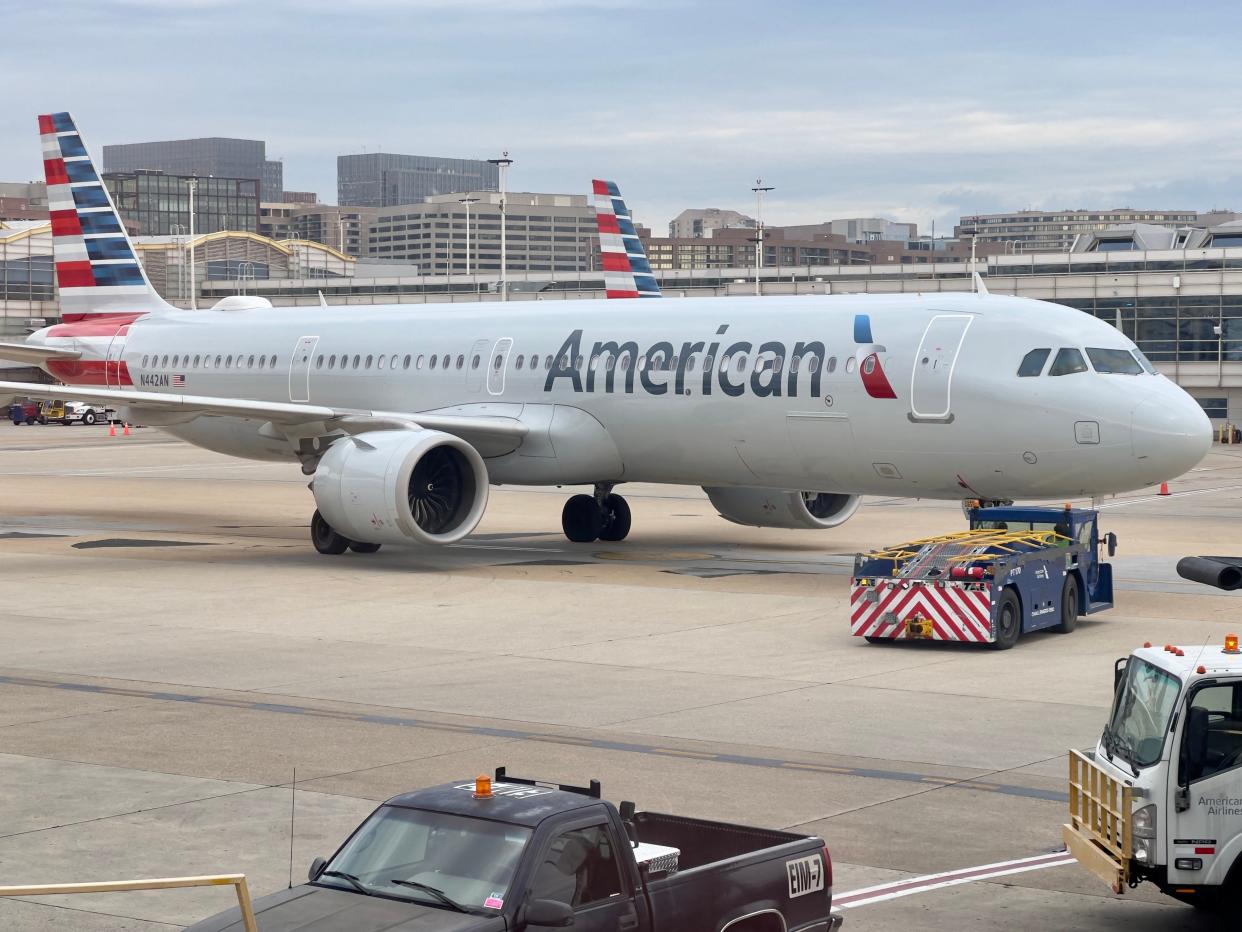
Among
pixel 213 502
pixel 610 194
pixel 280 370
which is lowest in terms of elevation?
pixel 213 502

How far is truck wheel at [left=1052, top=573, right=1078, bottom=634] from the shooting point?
904 inches

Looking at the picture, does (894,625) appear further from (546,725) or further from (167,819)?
(167,819)

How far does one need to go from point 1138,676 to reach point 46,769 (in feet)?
29.9

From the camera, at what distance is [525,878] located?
8180 millimetres

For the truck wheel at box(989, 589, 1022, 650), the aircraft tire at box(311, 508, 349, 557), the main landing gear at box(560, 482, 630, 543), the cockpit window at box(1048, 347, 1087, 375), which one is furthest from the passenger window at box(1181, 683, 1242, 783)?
the main landing gear at box(560, 482, 630, 543)

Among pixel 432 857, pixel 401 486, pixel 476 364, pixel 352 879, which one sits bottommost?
pixel 352 879

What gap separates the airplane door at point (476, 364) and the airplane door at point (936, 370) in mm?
9592

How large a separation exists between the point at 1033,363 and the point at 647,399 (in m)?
7.00

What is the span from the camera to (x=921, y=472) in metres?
27.0

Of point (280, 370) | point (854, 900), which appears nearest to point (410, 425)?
point (280, 370)

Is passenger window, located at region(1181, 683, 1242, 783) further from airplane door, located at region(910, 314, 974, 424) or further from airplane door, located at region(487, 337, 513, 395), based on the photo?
airplane door, located at region(487, 337, 513, 395)

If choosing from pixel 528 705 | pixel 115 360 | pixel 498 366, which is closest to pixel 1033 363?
pixel 498 366

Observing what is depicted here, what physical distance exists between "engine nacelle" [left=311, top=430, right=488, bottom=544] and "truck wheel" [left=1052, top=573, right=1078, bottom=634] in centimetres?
1048

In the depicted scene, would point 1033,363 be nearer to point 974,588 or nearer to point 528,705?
point 974,588
